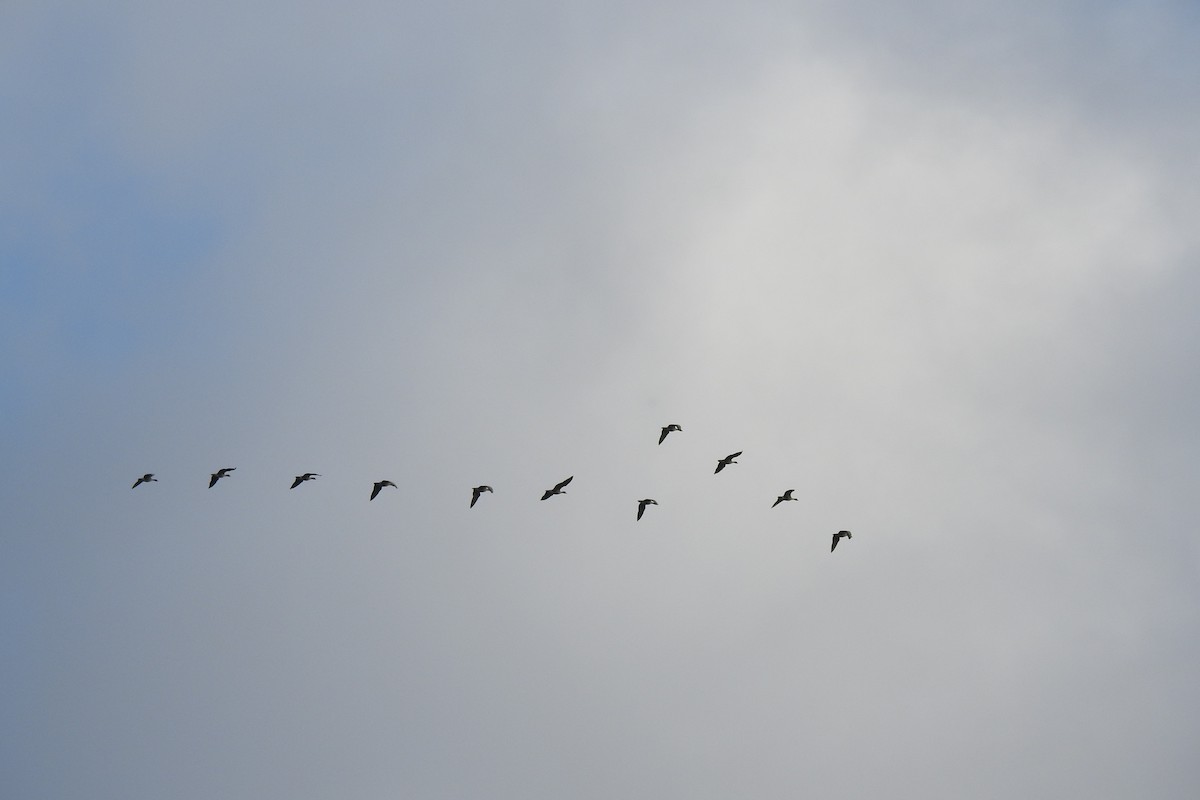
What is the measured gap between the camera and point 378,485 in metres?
123

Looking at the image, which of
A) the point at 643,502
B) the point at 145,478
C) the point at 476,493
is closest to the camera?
the point at 476,493

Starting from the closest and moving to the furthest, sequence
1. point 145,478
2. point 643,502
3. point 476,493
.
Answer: point 476,493 < point 643,502 < point 145,478

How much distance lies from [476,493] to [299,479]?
19.0 metres

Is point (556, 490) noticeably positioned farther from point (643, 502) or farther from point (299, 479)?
point (299, 479)

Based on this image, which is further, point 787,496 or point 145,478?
point 145,478

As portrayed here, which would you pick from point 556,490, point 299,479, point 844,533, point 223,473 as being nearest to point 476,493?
point 556,490

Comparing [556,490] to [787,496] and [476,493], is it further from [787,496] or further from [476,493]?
[787,496]

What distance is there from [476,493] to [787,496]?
34490 millimetres

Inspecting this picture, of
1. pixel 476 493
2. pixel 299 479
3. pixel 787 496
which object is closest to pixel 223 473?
Answer: pixel 299 479

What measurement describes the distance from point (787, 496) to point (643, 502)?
16116mm

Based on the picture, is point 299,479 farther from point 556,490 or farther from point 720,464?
point 720,464

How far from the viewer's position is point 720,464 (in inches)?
4675

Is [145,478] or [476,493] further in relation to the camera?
[145,478]

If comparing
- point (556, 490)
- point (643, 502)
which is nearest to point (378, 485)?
point (556, 490)
